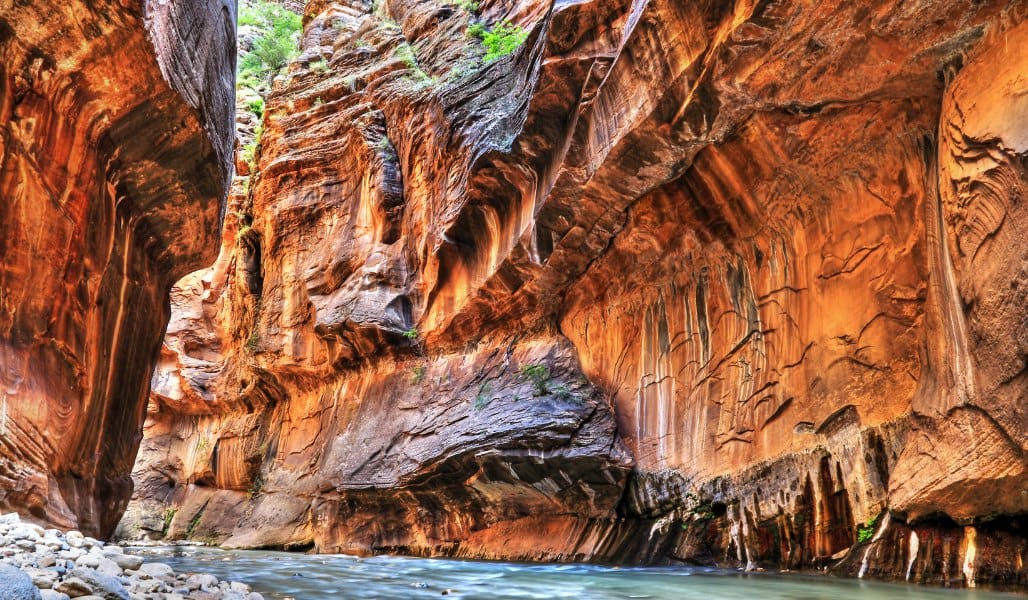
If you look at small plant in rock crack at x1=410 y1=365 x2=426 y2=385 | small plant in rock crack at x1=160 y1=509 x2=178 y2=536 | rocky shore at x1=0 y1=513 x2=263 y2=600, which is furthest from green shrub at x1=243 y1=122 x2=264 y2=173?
rocky shore at x1=0 y1=513 x2=263 y2=600

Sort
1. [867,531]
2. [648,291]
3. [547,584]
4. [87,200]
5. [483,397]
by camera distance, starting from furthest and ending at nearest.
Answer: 1. [483,397]
2. [648,291]
3. [87,200]
4. [547,584]
5. [867,531]

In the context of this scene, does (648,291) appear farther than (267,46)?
No

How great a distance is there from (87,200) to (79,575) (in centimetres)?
553

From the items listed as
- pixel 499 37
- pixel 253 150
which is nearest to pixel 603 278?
pixel 499 37

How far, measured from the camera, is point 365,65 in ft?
61.4

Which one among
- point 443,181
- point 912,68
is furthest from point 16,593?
point 443,181

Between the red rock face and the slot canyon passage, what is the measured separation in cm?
4

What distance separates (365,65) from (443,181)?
220 inches

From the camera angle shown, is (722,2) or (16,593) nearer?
(16,593)

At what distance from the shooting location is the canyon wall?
22.0 feet

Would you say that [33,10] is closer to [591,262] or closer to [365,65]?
[591,262]

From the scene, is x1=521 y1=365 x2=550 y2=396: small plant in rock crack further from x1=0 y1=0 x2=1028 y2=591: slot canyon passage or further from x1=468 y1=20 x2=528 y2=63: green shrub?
x1=468 y1=20 x2=528 y2=63: green shrub

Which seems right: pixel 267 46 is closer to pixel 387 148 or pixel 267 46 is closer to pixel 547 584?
pixel 387 148

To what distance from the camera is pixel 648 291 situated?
12.2 m
